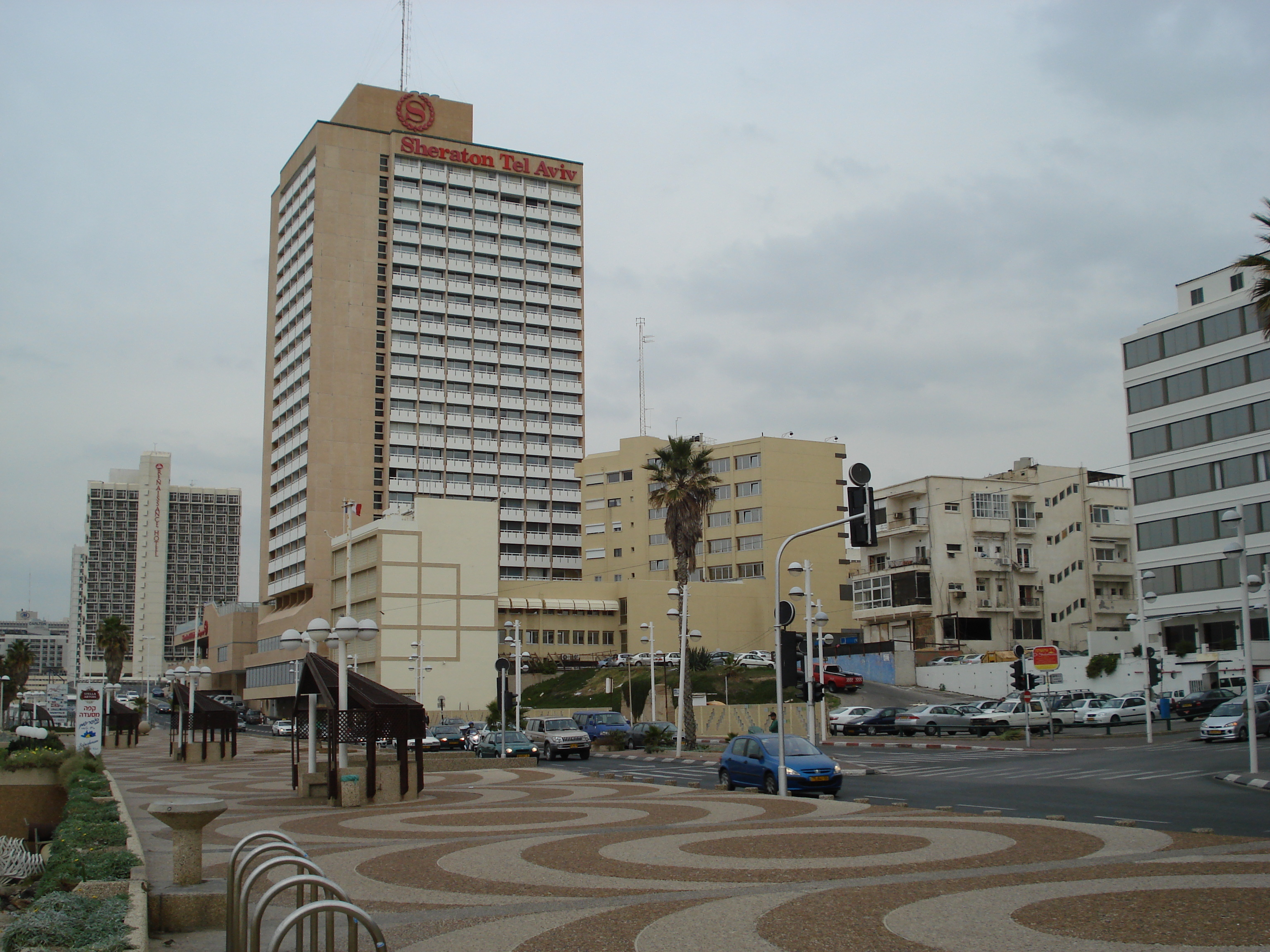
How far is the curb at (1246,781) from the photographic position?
24672 mm

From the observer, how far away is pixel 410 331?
108250mm

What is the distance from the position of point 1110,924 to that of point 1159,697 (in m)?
49.9

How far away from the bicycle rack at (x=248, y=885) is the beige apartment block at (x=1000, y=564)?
7234 centimetres

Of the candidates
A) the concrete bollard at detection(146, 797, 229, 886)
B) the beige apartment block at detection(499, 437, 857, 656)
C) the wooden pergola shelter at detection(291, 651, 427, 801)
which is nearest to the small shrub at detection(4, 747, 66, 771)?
the wooden pergola shelter at detection(291, 651, 427, 801)

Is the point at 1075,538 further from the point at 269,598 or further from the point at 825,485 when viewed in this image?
the point at 269,598

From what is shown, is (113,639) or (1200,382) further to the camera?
(113,639)

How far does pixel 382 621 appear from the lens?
83.1 metres

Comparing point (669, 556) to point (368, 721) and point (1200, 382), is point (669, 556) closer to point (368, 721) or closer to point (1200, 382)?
point (1200, 382)

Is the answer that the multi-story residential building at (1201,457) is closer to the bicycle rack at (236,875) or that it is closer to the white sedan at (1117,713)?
the white sedan at (1117,713)

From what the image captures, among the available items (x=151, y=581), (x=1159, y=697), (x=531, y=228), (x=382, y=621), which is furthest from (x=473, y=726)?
(x=151, y=581)

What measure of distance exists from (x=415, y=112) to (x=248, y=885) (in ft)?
370

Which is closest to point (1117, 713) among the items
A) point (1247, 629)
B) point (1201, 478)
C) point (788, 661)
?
point (1201, 478)

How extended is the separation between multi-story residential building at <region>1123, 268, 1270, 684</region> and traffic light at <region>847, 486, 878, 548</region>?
1668 inches

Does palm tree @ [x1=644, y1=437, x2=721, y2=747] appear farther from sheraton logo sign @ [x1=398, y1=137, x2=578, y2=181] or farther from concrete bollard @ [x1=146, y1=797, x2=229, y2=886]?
sheraton logo sign @ [x1=398, y1=137, x2=578, y2=181]
